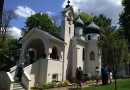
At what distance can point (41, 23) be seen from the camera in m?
56.5

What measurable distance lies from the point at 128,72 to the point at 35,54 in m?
24.9

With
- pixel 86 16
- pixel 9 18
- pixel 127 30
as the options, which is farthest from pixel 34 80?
pixel 86 16

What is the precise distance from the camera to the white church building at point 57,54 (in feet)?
84.7

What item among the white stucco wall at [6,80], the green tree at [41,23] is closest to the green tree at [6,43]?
the green tree at [41,23]

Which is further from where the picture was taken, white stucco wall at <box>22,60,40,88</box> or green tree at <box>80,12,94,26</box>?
green tree at <box>80,12,94,26</box>

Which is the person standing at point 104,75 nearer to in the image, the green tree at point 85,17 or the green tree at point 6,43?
the green tree at point 6,43

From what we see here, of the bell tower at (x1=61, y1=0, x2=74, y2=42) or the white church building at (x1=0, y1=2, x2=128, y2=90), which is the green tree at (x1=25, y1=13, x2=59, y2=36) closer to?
the white church building at (x1=0, y1=2, x2=128, y2=90)

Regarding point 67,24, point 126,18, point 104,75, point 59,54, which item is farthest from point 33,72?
point 126,18

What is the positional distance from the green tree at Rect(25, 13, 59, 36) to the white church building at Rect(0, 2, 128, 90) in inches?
788

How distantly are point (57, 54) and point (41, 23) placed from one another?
28.4m

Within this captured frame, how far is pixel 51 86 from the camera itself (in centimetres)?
2384

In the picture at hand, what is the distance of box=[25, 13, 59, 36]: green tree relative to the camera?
5631 centimetres

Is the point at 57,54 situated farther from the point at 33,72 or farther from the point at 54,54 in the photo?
the point at 33,72

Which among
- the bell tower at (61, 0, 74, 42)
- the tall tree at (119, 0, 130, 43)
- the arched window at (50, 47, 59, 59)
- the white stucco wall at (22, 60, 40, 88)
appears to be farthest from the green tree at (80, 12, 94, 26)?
the white stucco wall at (22, 60, 40, 88)
